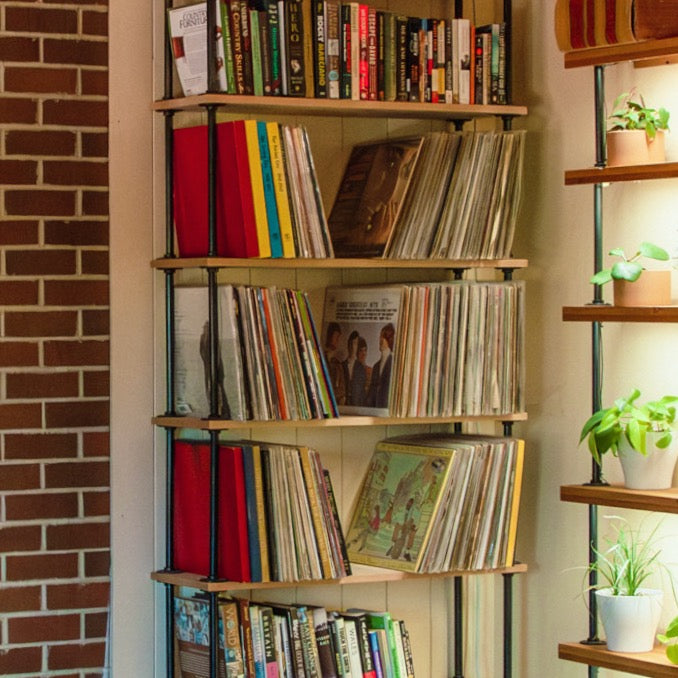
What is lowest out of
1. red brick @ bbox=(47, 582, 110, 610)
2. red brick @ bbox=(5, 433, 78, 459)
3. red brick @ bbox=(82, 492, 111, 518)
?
red brick @ bbox=(47, 582, 110, 610)

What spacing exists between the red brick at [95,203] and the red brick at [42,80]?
226 mm

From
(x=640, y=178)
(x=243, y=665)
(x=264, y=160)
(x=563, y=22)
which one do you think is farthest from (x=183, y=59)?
(x=243, y=665)

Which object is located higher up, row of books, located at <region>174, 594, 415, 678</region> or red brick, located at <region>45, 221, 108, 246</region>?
red brick, located at <region>45, 221, 108, 246</region>

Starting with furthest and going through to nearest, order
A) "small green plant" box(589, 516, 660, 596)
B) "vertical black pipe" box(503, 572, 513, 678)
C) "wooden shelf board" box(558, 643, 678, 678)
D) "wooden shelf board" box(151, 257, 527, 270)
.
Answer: "vertical black pipe" box(503, 572, 513, 678) < "wooden shelf board" box(151, 257, 527, 270) < "small green plant" box(589, 516, 660, 596) < "wooden shelf board" box(558, 643, 678, 678)

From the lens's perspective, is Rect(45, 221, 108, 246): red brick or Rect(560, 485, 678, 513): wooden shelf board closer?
Rect(560, 485, 678, 513): wooden shelf board

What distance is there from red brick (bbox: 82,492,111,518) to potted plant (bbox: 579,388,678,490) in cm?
106

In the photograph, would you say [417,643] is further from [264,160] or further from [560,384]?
[264,160]

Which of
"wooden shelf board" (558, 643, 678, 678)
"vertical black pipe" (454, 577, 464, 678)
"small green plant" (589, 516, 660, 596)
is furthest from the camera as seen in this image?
"vertical black pipe" (454, 577, 464, 678)

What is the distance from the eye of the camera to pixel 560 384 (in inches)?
112

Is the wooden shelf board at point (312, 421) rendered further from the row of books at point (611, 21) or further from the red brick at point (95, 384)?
the row of books at point (611, 21)

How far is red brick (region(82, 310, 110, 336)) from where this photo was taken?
9.07ft

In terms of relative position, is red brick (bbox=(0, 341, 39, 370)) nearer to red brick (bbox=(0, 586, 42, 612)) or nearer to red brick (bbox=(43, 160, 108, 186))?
red brick (bbox=(43, 160, 108, 186))

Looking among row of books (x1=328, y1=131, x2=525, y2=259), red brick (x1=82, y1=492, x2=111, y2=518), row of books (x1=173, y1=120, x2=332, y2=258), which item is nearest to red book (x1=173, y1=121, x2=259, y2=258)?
row of books (x1=173, y1=120, x2=332, y2=258)

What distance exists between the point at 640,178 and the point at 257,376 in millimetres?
879
